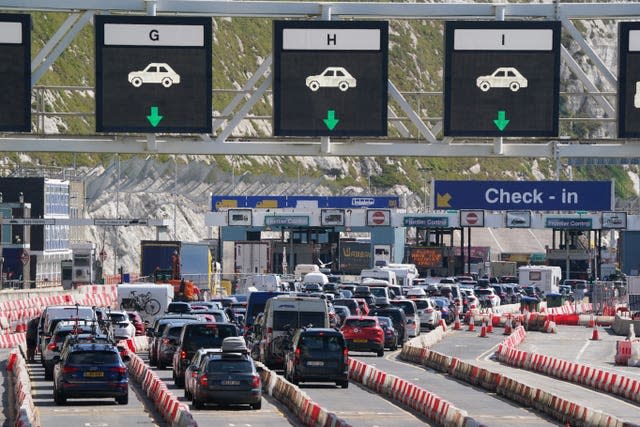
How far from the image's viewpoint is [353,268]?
131 meters

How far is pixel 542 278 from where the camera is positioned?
11488 centimetres

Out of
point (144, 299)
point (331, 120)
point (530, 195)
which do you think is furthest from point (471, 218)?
point (331, 120)

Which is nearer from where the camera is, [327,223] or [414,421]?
[414,421]

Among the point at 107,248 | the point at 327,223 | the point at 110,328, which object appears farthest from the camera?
the point at 107,248

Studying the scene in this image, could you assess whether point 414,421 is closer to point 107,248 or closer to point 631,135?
point 631,135

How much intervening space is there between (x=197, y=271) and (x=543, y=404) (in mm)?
61479

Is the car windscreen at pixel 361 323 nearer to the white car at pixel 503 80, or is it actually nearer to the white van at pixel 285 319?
the white van at pixel 285 319

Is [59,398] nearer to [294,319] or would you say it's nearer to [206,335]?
[206,335]

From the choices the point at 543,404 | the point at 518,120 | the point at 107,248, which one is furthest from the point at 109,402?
the point at 107,248

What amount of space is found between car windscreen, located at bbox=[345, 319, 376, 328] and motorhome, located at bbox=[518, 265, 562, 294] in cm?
5990

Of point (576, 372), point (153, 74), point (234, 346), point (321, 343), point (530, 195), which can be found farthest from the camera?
point (530, 195)

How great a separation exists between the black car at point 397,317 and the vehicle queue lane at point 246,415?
23101 millimetres

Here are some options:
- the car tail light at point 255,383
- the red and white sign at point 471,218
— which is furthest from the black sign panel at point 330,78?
the red and white sign at point 471,218

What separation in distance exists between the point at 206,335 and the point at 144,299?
23710mm
